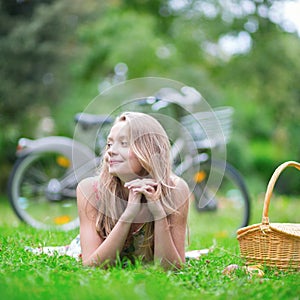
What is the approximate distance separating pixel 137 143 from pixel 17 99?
6.02m

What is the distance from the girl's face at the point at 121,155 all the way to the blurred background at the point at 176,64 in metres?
6.02

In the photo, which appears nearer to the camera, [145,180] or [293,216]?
[145,180]

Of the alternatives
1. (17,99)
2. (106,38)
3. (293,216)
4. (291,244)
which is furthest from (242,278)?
(106,38)

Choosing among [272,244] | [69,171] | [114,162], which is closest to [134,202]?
[114,162]

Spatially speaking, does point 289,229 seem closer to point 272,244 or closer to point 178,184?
point 272,244

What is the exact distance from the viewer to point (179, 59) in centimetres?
1215

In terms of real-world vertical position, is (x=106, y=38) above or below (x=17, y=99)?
above

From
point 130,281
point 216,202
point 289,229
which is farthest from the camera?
point 216,202

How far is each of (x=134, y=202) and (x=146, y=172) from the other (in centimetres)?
23

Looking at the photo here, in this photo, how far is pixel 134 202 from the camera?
248 centimetres

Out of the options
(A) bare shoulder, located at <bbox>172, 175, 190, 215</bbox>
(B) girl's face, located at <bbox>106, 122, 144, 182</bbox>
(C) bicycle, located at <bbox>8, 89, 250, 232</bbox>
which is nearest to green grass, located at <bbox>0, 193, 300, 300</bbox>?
(A) bare shoulder, located at <bbox>172, 175, 190, 215</bbox>

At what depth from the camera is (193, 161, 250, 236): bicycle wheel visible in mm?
4902

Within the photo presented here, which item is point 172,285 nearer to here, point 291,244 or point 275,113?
point 291,244

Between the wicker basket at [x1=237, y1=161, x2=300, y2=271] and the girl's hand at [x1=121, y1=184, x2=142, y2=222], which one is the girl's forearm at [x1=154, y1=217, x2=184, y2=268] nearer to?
the girl's hand at [x1=121, y1=184, x2=142, y2=222]
